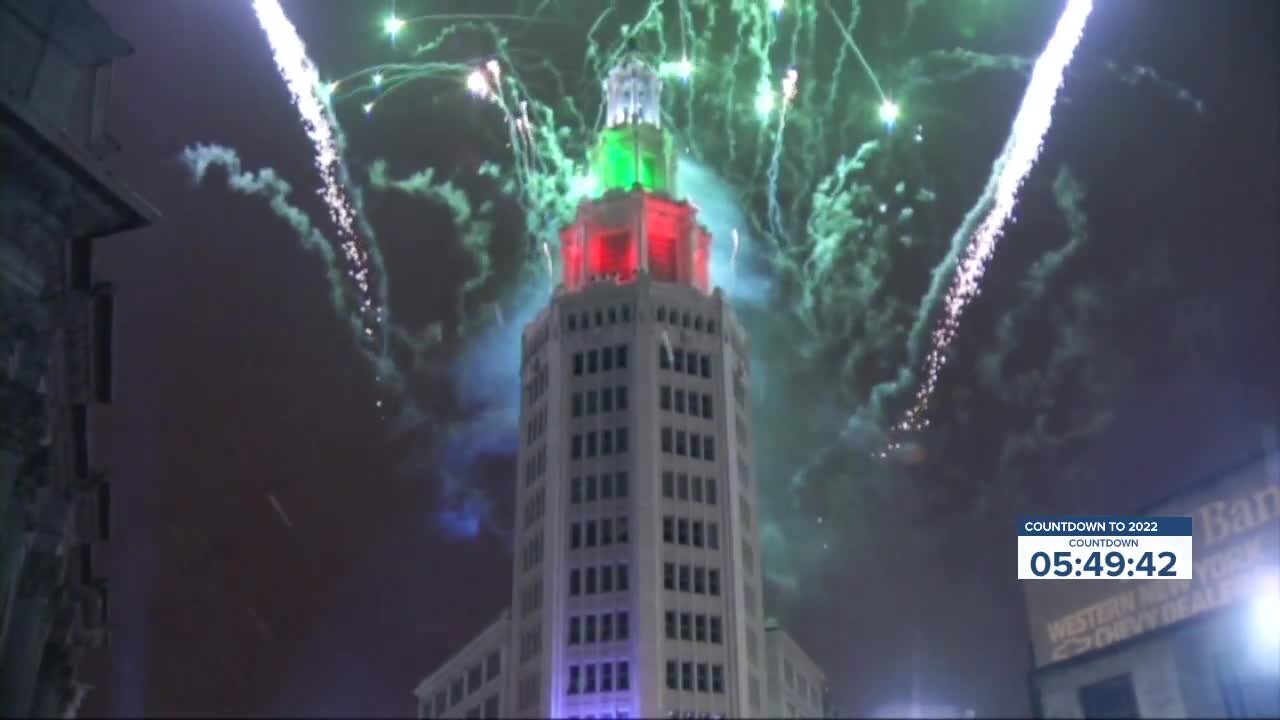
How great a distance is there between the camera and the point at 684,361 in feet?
332

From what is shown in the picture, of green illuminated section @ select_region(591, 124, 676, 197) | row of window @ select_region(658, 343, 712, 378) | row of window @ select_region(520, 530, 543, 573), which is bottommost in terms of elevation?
row of window @ select_region(520, 530, 543, 573)

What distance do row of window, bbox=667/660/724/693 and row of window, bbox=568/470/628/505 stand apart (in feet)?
45.5

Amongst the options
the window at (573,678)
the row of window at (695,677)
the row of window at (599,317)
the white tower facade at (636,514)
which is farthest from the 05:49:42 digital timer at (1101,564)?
the row of window at (599,317)

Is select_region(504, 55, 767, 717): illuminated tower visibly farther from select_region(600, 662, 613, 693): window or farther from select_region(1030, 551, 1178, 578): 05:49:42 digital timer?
select_region(1030, 551, 1178, 578): 05:49:42 digital timer

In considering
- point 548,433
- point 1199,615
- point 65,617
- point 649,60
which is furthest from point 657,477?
point 65,617

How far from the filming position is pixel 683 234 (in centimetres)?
10738

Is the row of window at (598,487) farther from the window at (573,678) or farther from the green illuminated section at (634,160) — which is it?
the green illuminated section at (634,160)

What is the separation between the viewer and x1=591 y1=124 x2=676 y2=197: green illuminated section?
109 m

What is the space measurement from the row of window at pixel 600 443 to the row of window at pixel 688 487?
4.09 metres

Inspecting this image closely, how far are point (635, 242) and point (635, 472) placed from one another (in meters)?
21.3

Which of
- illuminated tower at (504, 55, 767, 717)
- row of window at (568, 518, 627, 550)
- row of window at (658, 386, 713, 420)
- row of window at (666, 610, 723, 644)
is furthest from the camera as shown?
row of window at (658, 386, 713, 420)

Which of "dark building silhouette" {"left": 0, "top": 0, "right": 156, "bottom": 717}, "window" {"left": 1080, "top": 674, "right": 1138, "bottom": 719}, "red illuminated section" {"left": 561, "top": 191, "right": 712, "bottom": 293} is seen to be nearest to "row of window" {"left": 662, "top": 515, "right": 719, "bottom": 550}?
"red illuminated section" {"left": 561, "top": 191, "right": 712, "bottom": 293}
